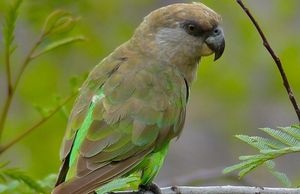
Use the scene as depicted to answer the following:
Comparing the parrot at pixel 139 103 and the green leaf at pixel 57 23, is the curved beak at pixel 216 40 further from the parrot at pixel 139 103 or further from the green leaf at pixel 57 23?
the green leaf at pixel 57 23

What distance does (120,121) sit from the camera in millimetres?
4945

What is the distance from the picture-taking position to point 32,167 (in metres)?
7.48

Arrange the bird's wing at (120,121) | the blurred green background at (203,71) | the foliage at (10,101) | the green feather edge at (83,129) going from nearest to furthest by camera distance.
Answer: the foliage at (10,101) → the bird's wing at (120,121) → the green feather edge at (83,129) → the blurred green background at (203,71)

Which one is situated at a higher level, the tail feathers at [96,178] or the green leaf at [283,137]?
the green leaf at [283,137]

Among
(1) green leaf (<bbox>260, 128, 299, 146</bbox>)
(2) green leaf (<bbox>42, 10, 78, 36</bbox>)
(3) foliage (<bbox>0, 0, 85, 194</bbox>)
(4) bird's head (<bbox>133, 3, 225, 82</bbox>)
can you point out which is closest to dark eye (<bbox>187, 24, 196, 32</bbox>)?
(4) bird's head (<bbox>133, 3, 225, 82</bbox>)

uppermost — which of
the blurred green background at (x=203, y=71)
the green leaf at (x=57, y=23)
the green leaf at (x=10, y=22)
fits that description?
the green leaf at (x=10, y=22)

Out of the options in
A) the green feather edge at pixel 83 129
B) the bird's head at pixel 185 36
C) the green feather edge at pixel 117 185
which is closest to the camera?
the green feather edge at pixel 117 185

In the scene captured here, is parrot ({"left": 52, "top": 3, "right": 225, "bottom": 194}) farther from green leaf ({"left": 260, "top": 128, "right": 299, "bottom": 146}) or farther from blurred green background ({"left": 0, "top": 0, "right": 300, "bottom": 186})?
blurred green background ({"left": 0, "top": 0, "right": 300, "bottom": 186})

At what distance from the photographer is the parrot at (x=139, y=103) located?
4691 mm

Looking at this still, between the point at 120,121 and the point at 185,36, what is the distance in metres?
1.04

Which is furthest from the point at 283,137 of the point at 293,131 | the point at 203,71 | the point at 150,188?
the point at 203,71

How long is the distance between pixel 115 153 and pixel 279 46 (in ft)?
12.6

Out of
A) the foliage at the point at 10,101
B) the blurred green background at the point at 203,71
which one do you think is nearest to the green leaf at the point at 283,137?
the foliage at the point at 10,101

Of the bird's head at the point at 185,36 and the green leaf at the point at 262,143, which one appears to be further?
the bird's head at the point at 185,36
